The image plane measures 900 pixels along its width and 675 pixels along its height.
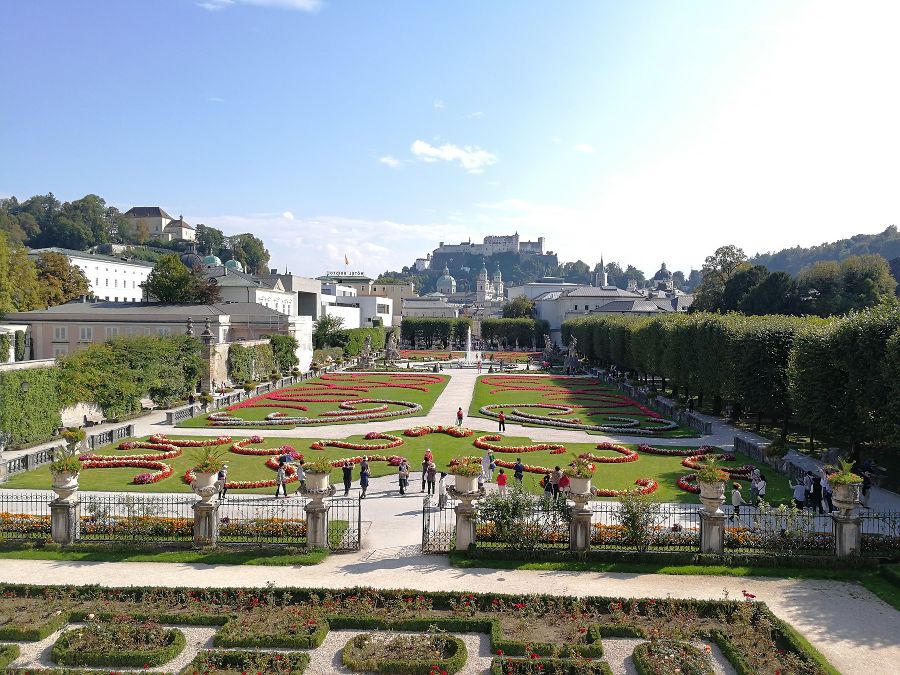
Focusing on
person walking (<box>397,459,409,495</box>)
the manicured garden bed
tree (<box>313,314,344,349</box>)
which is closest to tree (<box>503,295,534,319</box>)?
tree (<box>313,314,344,349</box>)

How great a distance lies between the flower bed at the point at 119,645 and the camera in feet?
38.4

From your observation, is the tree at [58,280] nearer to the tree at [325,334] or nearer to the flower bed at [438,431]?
the tree at [325,334]

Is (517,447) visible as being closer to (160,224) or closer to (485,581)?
(485,581)

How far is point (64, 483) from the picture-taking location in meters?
17.4

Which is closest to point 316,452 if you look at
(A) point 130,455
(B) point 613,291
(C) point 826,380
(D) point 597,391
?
(A) point 130,455

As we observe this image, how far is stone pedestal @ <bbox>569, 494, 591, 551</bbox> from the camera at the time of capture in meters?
17.0

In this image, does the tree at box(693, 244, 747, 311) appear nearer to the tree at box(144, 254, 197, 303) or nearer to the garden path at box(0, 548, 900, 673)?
the tree at box(144, 254, 197, 303)

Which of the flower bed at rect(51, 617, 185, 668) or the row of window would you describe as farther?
the row of window

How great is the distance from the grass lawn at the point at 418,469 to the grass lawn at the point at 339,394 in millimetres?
→ 6938

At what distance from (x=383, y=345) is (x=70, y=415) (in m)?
71.4

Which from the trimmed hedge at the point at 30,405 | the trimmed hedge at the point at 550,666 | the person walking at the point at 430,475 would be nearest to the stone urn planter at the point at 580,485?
the trimmed hedge at the point at 550,666

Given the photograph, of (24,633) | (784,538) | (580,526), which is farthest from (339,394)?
(24,633)

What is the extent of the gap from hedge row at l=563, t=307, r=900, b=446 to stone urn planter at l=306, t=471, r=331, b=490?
64.4 ft

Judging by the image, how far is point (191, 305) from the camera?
205ft
